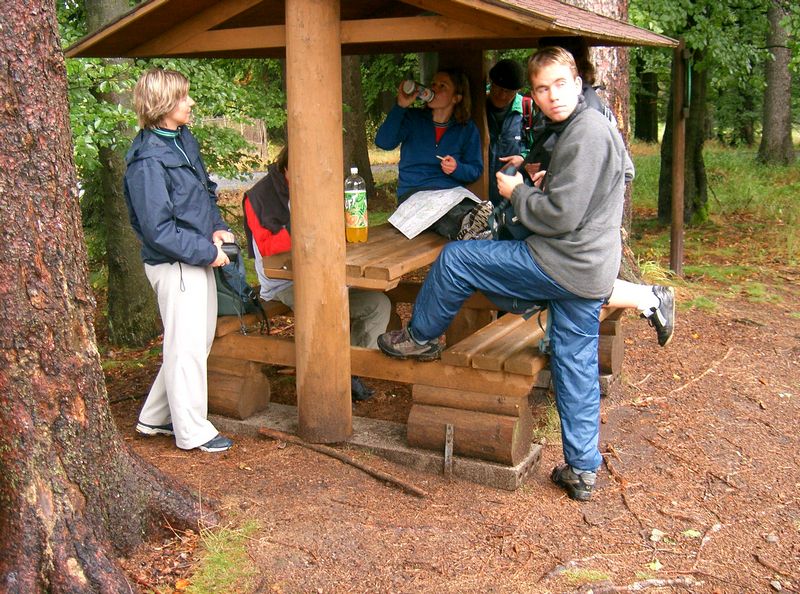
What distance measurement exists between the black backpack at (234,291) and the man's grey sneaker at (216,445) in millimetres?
709

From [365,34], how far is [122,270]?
4.57 metres

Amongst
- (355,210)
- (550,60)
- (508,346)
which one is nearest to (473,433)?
(508,346)

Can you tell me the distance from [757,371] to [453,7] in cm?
382

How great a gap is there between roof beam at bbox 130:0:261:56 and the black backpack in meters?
1.26

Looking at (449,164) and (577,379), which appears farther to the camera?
(449,164)

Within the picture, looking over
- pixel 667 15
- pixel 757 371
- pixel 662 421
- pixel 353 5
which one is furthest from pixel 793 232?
pixel 353 5

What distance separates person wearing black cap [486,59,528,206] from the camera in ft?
18.6

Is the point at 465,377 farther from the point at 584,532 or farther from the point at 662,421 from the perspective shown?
the point at 662,421

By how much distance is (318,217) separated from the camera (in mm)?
4582

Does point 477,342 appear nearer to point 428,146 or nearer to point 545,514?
point 545,514

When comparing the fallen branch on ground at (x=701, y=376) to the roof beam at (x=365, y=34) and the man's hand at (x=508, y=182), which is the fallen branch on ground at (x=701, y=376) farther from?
the roof beam at (x=365, y=34)

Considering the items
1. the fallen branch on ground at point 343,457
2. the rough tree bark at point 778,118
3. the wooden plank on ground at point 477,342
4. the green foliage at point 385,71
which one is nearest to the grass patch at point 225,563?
the fallen branch on ground at point 343,457

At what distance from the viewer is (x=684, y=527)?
4125 millimetres

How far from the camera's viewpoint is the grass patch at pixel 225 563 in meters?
3.44
